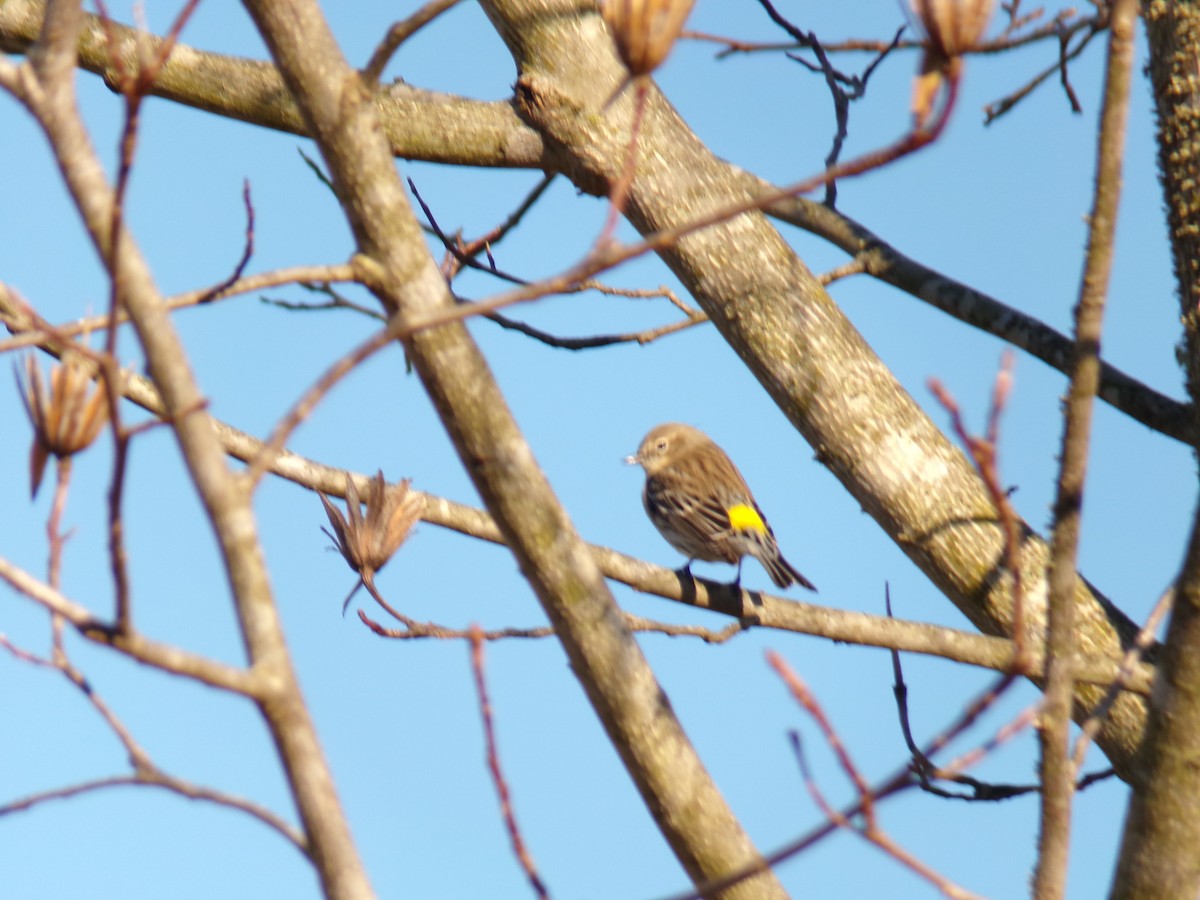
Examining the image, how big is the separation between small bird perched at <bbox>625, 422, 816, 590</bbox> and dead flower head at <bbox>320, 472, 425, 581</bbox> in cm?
218

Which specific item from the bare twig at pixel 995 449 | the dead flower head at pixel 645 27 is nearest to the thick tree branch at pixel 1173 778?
the bare twig at pixel 995 449

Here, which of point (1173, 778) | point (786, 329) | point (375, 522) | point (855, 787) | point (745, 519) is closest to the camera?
point (855, 787)

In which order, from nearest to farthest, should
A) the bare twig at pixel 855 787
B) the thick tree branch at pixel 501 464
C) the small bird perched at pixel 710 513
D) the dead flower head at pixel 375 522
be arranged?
1. the bare twig at pixel 855 787
2. the thick tree branch at pixel 501 464
3. the dead flower head at pixel 375 522
4. the small bird perched at pixel 710 513

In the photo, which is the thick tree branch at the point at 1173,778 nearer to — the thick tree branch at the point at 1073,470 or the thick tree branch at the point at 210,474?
the thick tree branch at the point at 1073,470

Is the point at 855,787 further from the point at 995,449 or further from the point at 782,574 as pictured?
the point at 782,574

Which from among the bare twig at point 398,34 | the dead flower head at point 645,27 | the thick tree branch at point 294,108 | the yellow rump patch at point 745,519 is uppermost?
the thick tree branch at point 294,108

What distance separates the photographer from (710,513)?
260 inches

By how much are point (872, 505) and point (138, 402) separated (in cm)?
240

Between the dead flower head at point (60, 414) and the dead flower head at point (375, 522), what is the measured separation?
2.18 meters

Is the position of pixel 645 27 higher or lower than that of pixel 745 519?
lower

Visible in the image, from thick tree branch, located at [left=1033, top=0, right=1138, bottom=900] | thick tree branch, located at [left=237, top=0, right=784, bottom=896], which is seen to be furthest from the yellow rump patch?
thick tree branch, located at [left=1033, top=0, right=1138, bottom=900]

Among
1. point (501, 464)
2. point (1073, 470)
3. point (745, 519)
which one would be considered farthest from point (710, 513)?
point (1073, 470)

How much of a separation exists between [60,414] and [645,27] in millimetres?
1008

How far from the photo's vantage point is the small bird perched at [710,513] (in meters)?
6.18
